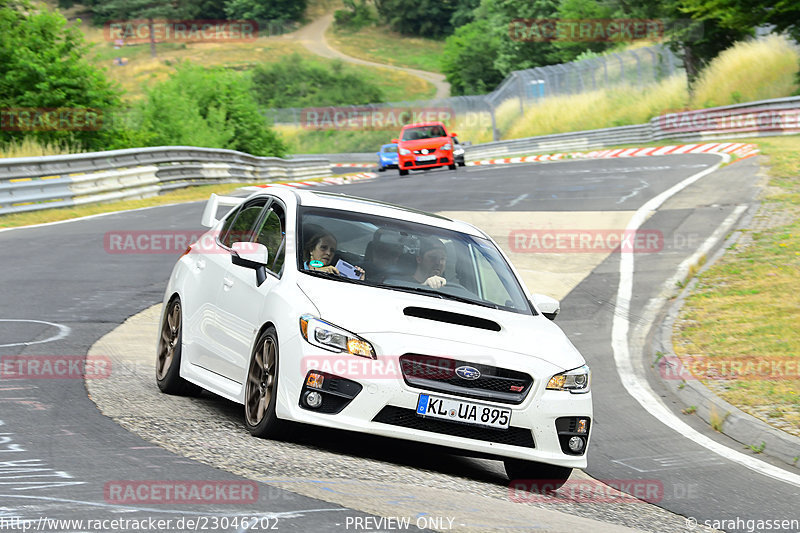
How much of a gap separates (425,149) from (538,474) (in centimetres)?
3420

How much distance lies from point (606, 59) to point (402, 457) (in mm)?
51857

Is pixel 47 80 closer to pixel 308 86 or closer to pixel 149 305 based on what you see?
pixel 149 305

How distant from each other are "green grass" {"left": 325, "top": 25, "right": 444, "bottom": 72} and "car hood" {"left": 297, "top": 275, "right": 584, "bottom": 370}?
A: 127646mm

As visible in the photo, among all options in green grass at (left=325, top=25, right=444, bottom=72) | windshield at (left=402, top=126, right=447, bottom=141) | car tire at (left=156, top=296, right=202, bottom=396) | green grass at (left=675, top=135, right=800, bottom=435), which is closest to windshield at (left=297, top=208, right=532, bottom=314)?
car tire at (left=156, top=296, right=202, bottom=396)

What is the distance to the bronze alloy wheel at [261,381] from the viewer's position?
22.5 feet

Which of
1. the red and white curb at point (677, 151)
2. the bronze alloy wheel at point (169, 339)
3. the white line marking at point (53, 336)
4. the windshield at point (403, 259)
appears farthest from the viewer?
the red and white curb at point (677, 151)

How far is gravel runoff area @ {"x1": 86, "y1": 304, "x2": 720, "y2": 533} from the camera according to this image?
5.59 metres

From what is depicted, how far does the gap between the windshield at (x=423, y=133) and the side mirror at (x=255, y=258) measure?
112 feet

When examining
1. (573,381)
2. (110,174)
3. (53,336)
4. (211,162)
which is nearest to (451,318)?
(573,381)

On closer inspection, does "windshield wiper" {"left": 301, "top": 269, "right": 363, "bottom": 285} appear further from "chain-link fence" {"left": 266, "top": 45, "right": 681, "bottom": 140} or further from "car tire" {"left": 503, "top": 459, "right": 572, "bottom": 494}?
"chain-link fence" {"left": 266, "top": 45, "right": 681, "bottom": 140}

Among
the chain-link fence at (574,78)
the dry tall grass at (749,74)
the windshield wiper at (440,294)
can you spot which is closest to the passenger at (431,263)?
the windshield wiper at (440,294)

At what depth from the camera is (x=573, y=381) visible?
7.06m

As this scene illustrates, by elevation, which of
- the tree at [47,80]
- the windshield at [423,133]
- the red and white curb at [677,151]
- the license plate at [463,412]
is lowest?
the red and white curb at [677,151]

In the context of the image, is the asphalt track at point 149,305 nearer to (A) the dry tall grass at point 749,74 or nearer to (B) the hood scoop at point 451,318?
(B) the hood scoop at point 451,318
